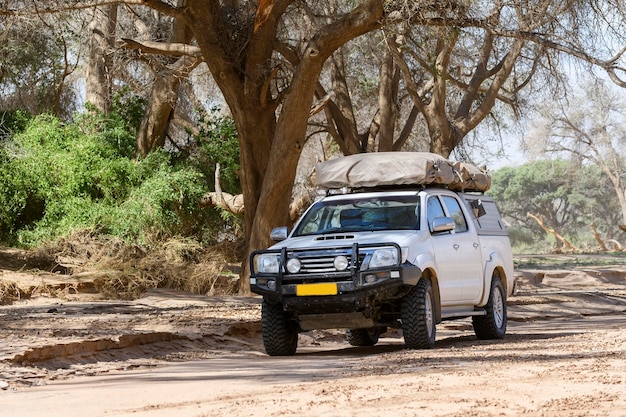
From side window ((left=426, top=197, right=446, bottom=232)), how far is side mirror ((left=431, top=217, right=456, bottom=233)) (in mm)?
104

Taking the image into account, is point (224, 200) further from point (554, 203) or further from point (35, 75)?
point (554, 203)

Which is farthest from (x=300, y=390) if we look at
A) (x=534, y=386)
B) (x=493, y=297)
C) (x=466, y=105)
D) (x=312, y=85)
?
(x=466, y=105)

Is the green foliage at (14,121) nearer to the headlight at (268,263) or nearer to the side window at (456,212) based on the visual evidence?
the side window at (456,212)

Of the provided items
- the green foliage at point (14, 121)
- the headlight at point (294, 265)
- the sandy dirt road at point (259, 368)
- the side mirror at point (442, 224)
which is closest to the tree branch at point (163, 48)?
the sandy dirt road at point (259, 368)

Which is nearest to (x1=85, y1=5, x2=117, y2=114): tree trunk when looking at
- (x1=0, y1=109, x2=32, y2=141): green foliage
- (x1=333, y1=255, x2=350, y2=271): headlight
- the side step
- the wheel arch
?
(x1=0, y1=109, x2=32, y2=141): green foliage

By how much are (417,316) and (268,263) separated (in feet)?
5.34

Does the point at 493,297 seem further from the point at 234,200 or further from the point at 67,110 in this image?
the point at 67,110

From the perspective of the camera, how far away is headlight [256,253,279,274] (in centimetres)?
1126

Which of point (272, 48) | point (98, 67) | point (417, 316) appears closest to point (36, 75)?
point (98, 67)

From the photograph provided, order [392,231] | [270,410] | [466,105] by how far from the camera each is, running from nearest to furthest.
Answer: [270,410], [392,231], [466,105]

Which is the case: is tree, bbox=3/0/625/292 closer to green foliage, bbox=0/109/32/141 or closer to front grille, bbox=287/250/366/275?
green foliage, bbox=0/109/32/141

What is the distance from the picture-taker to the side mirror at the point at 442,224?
11.6 metres

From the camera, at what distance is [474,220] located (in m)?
13.2

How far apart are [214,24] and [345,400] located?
12.7 m
